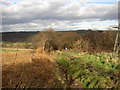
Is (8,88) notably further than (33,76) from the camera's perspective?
No

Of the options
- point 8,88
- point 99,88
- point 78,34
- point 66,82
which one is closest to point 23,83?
point 8,88

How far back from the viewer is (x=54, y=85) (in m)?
6.40

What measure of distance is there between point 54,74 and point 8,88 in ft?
7.88

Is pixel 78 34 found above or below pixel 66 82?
above

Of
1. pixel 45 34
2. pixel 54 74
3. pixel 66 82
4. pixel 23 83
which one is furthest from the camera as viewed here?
pixel 45 34

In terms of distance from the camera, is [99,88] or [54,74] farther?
[54,74]

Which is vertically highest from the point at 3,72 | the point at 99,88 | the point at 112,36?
the point at 112,36

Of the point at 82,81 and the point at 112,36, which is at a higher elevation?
the point at 112,36

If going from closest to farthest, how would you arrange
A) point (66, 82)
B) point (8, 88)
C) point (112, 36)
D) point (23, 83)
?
point (8, 88) → point (23, 83) → point (66, 82) → point (112, 36)

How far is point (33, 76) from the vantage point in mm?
7066

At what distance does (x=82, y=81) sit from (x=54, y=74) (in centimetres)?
135

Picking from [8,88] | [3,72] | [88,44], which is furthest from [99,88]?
[88,44]

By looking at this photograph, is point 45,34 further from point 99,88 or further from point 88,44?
point 99,88

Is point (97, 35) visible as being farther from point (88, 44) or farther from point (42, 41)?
point (42, 41)
